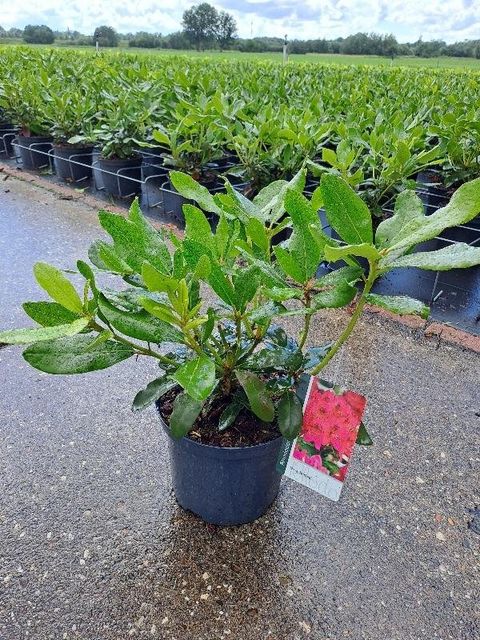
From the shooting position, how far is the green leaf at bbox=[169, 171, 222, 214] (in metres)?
1.23

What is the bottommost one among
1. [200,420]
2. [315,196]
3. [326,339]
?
[326,339]

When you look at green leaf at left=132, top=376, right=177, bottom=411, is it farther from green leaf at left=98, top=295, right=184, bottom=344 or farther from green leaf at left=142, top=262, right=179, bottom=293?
green leaf at left=142, top=262, right=179, bottom=293

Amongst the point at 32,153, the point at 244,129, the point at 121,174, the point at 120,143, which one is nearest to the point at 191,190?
the point at 244,129

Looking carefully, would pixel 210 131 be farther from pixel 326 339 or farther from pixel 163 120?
pixel 326 339

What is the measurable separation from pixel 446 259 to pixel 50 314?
83 cm

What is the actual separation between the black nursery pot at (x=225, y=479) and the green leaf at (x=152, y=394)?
0.16 m

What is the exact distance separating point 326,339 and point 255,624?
4.95ft

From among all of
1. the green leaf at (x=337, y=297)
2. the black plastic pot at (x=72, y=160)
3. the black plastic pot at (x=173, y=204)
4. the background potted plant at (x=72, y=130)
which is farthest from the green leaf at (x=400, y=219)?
the black plastic pot at (x=72, y=160)

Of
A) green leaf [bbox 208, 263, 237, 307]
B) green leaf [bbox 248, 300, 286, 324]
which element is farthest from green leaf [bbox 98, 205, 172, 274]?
green leaf [bbox 248, 300, 286, 324]

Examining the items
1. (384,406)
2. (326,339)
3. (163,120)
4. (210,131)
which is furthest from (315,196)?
(163,120)

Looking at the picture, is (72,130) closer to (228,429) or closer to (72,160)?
(72,160)

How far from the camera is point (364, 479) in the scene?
70.5 inches

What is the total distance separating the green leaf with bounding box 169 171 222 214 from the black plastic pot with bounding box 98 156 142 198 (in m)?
3.49

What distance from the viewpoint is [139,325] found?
3.81 ft
